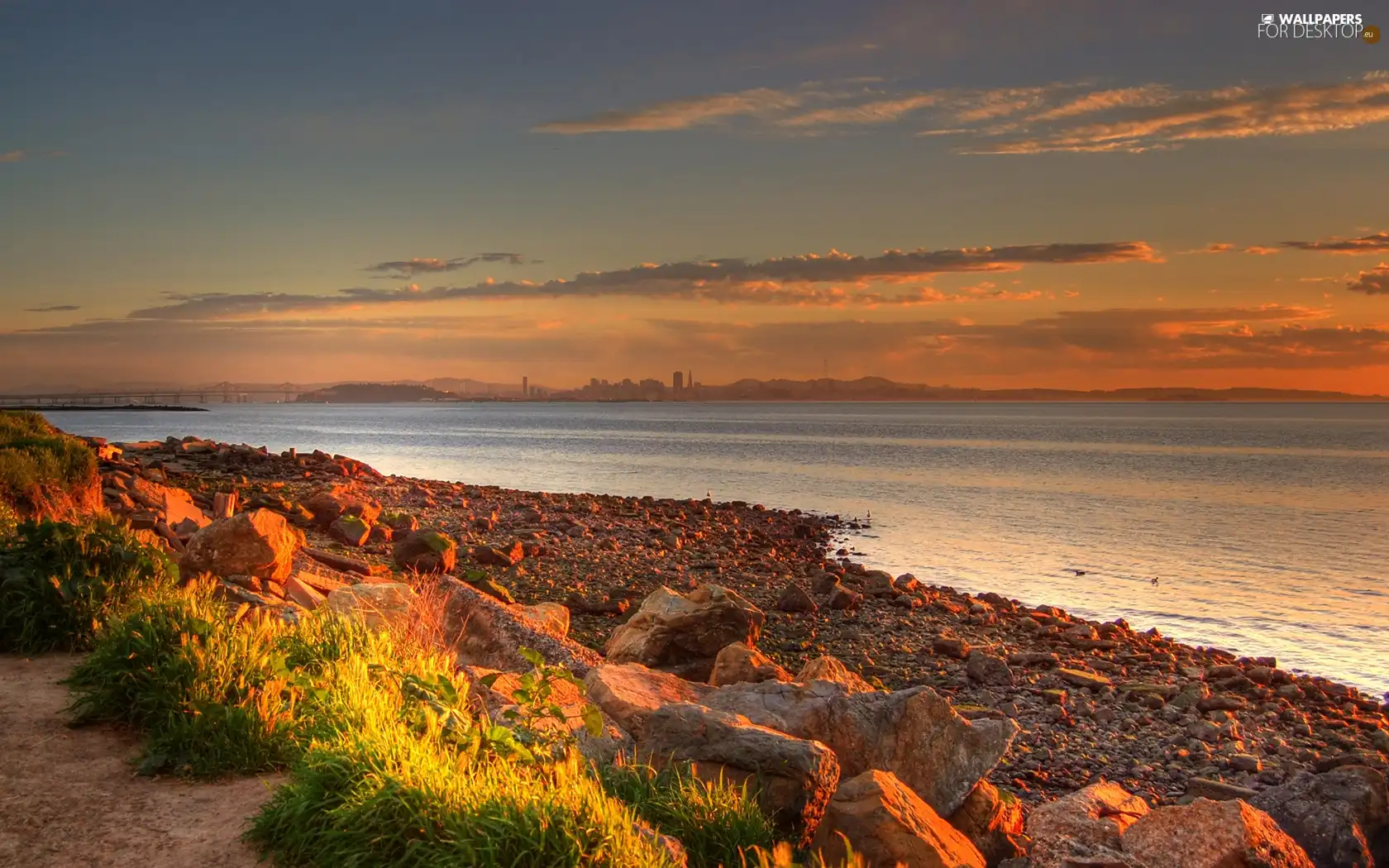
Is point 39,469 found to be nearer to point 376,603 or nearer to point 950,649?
point 376,603

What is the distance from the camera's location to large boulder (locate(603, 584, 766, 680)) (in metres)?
13.8

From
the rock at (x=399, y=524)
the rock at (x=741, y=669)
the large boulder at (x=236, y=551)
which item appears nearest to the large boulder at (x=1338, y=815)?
the rock at (x=741, y=669)

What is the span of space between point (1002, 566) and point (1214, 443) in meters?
103

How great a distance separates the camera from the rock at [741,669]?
11820 millimetres

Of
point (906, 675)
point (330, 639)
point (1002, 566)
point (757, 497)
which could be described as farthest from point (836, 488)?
point (330, 639)

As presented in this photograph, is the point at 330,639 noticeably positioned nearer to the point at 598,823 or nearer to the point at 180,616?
the point at 180,616

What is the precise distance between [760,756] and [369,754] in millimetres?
2969

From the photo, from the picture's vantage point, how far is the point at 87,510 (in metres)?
15.6

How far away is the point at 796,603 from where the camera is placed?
19.7 metres

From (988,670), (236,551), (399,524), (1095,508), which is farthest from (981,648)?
(1095,508)

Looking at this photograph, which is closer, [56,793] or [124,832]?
[124,832]

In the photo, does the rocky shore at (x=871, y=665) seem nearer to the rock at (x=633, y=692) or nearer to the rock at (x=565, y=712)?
the rock at (x=633, y=692)

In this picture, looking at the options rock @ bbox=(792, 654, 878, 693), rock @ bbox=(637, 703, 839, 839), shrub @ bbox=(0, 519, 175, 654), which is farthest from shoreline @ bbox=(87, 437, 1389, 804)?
shrub @ bbox=(0, 519, 175, 654)

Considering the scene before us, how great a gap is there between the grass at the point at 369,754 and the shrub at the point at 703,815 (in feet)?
0.04
